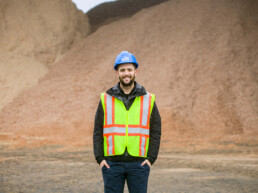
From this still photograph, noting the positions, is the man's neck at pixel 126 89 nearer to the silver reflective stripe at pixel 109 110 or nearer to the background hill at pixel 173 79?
the silver reflective stripe at pixel 109 110

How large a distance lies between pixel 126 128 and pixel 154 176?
17.2 ft

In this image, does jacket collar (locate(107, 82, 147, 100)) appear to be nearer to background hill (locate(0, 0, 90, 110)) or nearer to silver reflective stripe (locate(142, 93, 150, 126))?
silver reflective stripe (locate(142, 93, 150, 126))

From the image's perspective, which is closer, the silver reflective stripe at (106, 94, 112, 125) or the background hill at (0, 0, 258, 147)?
the silver reflective stripe at (106, 94, 112, 125)

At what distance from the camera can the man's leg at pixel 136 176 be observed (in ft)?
10.00

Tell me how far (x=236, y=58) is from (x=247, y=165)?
1767 cm

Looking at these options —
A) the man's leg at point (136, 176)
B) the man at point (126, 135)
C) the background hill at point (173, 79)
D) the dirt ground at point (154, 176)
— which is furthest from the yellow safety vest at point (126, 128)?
the background hill at point (173, 79)

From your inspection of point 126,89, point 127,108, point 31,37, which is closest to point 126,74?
point 126,89

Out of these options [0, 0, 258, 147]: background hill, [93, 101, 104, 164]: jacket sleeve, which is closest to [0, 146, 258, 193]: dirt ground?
[93, 101, 104, 164]: jacket sleeve

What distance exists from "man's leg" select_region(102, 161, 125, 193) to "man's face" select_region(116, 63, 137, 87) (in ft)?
2.47

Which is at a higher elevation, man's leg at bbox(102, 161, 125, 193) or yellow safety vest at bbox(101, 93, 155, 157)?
yellow safety vest at bbox(101, 93, 155, 157)

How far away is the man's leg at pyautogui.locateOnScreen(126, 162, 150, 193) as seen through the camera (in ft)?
10.00

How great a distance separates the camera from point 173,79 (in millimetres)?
24609

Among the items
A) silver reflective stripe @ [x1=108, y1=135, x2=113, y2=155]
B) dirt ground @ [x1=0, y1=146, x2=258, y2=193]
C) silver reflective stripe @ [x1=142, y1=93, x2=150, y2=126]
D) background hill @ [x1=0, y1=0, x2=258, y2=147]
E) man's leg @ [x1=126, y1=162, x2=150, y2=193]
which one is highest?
background hill @ [x1=0, y1=0, x2=258, y2=147]

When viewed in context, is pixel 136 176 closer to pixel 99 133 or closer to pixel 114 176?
→ pixel 114 176
